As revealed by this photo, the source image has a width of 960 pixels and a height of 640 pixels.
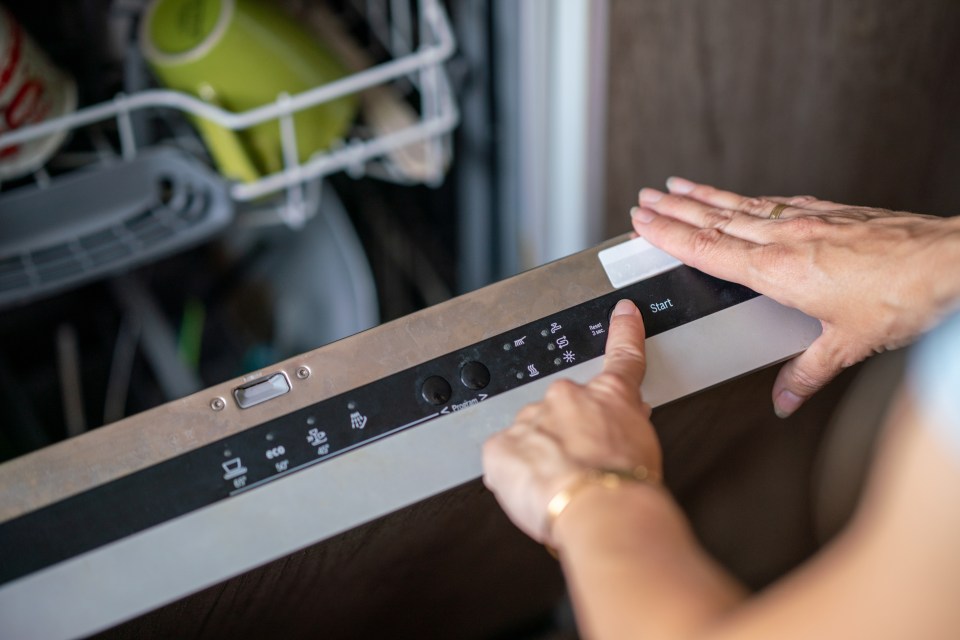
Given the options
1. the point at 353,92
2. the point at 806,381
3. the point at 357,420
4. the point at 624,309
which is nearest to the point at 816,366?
the point at 806,381

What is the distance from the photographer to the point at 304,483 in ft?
1.21

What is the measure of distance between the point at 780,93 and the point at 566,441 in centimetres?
59

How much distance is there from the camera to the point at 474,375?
1.29 feet

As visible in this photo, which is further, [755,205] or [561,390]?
[755,205]

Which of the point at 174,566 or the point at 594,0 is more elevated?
the point at 594,0

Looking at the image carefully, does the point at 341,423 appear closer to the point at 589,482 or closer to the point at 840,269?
the point at 589,482

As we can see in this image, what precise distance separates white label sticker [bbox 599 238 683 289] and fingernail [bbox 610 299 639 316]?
1 centimetres

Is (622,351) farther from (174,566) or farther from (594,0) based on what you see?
(594,0)

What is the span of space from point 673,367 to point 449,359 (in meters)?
0.11

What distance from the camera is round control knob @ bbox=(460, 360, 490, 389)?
393 millimetres

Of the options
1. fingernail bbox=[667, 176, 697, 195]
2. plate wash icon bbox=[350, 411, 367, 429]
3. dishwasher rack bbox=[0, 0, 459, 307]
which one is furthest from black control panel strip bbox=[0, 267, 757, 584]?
dishwasher rack bbox=[0, 0, 459, 307]

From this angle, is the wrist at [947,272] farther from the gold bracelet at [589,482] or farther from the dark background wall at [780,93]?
the dark background wall at [780,93]

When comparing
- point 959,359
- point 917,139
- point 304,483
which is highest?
point 959,359

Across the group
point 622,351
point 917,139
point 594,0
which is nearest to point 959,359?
point 622,351
